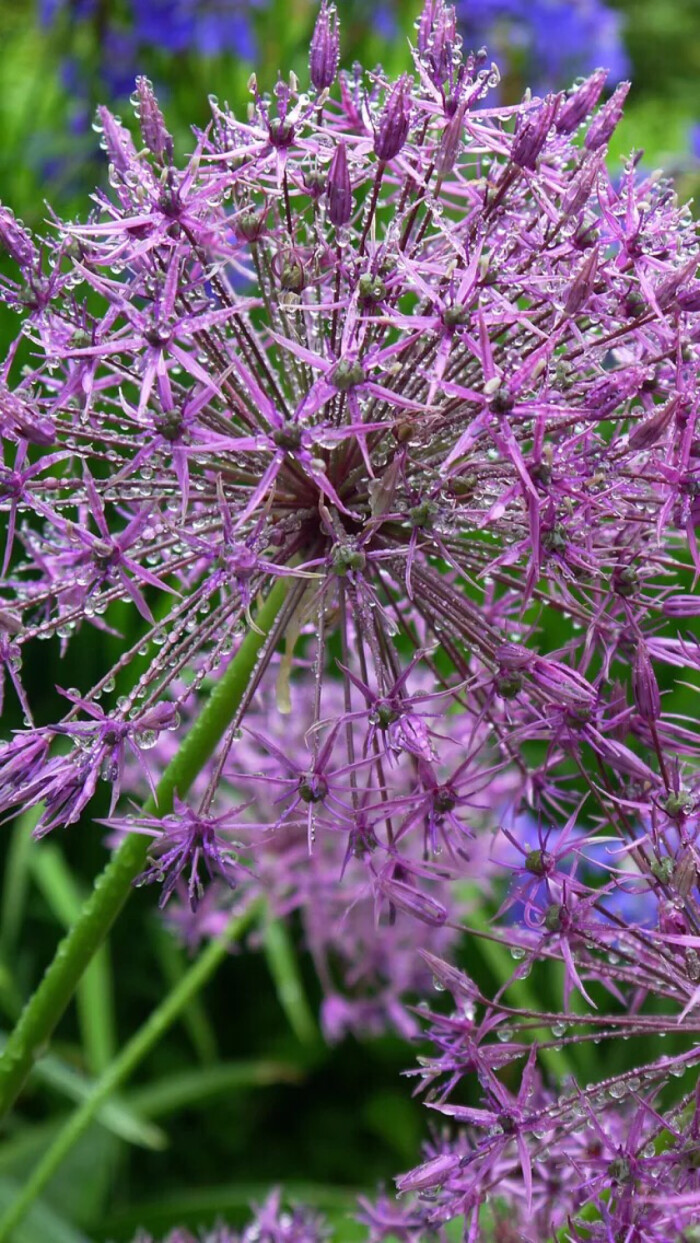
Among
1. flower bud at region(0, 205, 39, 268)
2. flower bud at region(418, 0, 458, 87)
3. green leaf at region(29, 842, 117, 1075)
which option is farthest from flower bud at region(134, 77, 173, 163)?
green leaf at region(29, 842, 117, 1075)

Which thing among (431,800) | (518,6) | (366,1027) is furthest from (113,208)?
(518,6)

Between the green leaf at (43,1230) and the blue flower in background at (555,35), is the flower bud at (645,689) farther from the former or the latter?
the blue flower in background at (555,35)

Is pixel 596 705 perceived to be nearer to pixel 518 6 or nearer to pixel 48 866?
pixel 48 866

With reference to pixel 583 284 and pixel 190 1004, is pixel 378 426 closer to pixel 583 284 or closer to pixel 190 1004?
pixel 583 284

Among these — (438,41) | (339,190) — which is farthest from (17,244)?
(438,41)

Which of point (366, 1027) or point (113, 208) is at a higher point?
point (113, 208)

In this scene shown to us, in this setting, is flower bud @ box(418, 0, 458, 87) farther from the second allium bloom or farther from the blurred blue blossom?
the blurred blue blossom
